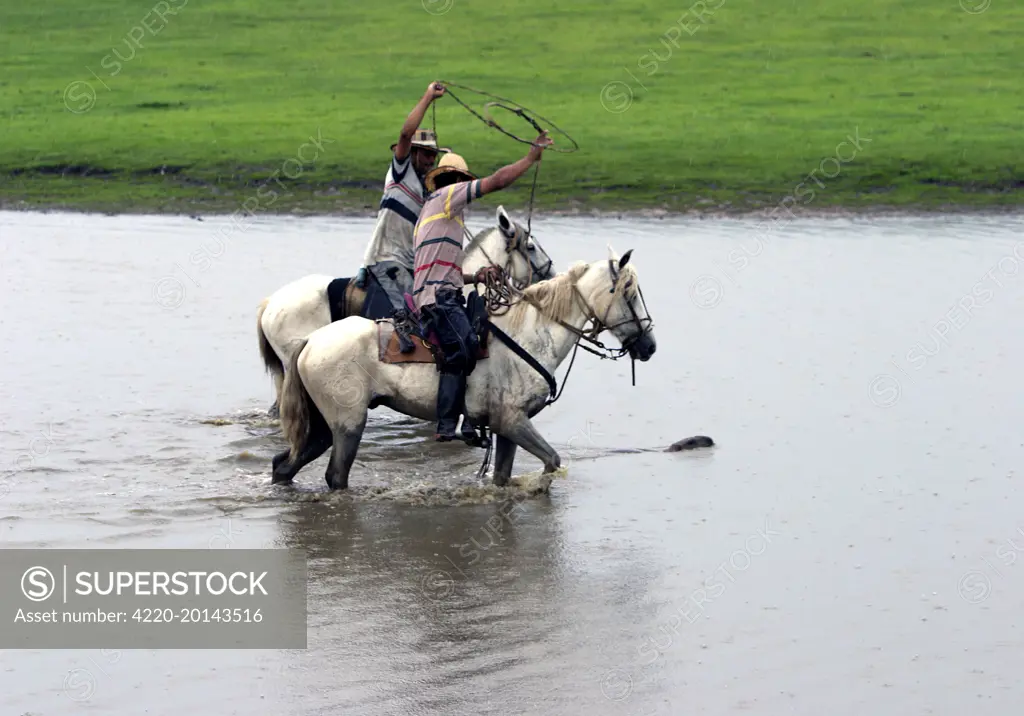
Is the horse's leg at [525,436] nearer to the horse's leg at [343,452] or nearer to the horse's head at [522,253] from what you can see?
the horse's leg at [343,452]

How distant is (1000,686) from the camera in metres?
8.67

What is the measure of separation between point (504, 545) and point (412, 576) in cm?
100

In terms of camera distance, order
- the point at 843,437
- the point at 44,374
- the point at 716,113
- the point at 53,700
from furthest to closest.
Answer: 1. the point at 716,113
2. the point at 44,374
3. the point at 843,437
4. the point at 53,700

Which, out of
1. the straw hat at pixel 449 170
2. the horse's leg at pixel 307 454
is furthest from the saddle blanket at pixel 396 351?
the straw hat at pixel 449 170

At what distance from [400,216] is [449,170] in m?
1.55

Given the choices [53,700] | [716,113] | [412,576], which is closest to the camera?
[53,700]

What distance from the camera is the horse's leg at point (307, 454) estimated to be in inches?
483

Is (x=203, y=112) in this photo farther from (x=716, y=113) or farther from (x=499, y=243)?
(x=499, y=243)

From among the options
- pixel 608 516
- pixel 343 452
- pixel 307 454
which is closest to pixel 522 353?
pixel 608 516

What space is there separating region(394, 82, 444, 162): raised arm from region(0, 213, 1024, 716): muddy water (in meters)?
2.64

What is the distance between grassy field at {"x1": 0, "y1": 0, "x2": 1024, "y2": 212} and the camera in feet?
109

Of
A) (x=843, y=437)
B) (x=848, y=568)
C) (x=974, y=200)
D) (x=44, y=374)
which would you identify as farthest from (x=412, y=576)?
(x=974, y=200)

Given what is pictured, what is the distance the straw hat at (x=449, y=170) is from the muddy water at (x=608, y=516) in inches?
94.0

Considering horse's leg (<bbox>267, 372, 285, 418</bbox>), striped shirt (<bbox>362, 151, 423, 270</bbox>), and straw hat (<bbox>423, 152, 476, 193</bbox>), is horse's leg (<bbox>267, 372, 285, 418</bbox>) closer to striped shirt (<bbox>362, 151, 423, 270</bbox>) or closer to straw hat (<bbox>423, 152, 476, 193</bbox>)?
striped shirt (<bbox>362, 151, 423, 270</bbox>)
